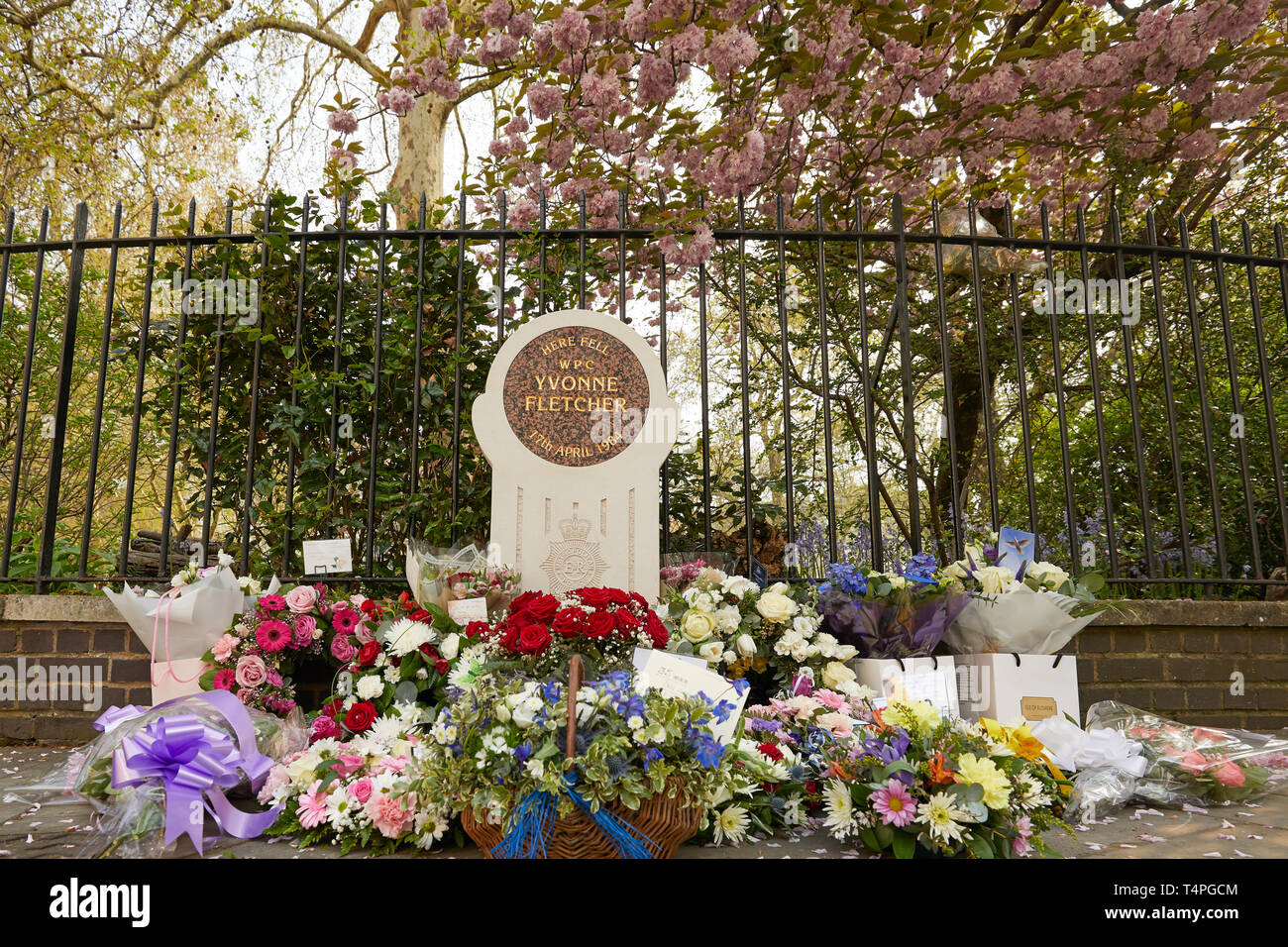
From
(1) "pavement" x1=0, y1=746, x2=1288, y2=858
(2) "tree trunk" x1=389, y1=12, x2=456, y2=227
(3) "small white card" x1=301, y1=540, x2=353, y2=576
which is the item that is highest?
(2) "tree trunk" x1=389, y1=12, x2=456, y2=227

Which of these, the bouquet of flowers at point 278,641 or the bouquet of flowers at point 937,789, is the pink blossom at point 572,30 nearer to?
the bouquet of flowers at point 278,641

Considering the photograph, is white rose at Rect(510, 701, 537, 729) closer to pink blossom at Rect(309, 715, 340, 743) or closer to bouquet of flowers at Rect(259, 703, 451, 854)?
bouquet of flowers at Rect(259, 703, 451, 854)

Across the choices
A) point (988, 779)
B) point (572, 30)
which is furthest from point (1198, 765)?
point (572, 30)

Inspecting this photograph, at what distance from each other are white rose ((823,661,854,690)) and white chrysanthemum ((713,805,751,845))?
2.89ft

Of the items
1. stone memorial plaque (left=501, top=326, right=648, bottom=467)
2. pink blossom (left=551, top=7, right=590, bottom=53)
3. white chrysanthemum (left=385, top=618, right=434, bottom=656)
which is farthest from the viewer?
pink blossom (left=551, top=7, right=590, bottom=53)

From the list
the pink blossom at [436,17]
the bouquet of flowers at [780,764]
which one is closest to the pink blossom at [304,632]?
the bouquet of flowers at [780,764]

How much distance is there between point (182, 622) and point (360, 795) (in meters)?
1.55

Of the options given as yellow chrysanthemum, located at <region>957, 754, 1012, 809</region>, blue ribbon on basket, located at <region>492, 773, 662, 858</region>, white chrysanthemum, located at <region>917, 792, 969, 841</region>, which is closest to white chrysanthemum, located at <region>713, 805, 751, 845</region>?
blue ribbon on basket, located at <region>492, 773, 662, 858</region>

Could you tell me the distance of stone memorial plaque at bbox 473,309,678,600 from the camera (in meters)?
3.65

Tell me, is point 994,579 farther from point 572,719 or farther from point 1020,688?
point 572,719

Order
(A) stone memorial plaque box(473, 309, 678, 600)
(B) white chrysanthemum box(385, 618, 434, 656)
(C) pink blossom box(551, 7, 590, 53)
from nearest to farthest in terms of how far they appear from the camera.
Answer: (B) white chrysanthemum box(385, 618, 434, 656), (A) stone memorial plaque box(473, 309, 678, 600), (C) pink blossom box(551, 7, 590, 53)

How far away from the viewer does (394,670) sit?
119 inches

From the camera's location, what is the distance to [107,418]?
6.95 meters

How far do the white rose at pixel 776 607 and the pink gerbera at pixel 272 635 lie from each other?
192 cm
